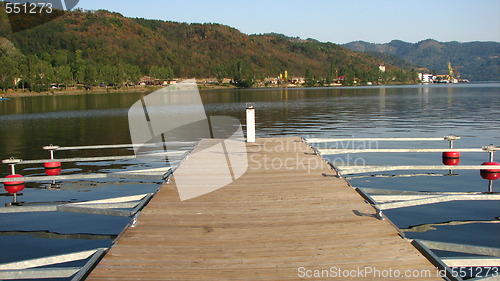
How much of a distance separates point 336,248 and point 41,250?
5767 millimetres

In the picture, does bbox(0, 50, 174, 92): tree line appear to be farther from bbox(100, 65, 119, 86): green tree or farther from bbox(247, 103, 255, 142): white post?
bbox(247, 103, 255, 142): white post

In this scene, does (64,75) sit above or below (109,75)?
below

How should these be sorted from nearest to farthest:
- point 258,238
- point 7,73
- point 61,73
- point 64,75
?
point 258,238
point 7,73
point 61,73
point 64,75

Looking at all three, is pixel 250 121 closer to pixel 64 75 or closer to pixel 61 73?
pixel 64 75

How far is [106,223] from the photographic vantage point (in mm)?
9734

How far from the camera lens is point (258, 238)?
5789 mm

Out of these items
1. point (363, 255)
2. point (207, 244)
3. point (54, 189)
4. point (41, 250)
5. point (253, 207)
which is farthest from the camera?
point (54, 189)

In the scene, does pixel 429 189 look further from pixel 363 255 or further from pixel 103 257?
pixel 103 257

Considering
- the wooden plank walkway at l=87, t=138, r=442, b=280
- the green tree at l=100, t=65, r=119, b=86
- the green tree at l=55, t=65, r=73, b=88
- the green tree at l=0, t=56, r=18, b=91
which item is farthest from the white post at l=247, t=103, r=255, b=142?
the green tree at l=100, t=65, r=119, b=86

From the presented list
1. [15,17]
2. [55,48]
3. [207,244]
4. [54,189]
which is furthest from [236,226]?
[15,17]

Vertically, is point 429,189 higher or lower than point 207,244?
lower

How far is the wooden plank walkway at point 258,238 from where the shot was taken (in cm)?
486

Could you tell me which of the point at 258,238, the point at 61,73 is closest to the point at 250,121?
the point at 258,238

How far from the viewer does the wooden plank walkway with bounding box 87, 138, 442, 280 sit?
4.86m
